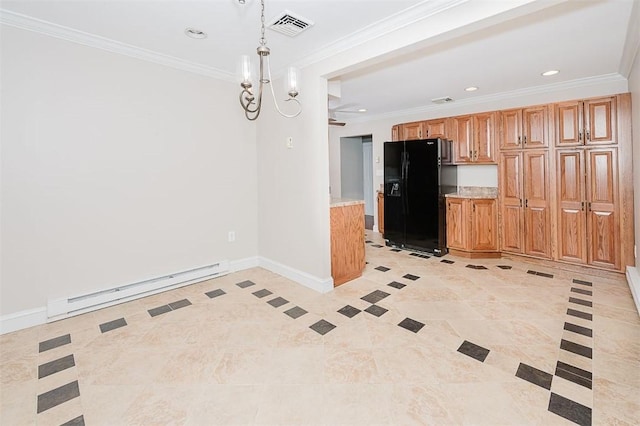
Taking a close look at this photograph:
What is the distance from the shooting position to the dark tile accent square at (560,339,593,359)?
2.02 meters

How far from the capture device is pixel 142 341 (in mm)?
2254

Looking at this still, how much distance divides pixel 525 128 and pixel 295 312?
3.87 meters

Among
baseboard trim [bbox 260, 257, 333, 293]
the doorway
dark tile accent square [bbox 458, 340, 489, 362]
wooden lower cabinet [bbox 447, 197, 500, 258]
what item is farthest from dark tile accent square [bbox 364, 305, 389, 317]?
the doorway

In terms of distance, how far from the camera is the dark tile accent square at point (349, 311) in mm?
2641

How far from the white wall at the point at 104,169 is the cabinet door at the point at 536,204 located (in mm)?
3904

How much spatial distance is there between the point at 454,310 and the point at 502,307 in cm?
47

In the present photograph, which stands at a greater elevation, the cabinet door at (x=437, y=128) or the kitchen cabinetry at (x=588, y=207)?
the cabinet door at (x=437, y=128)

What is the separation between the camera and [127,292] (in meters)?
2.95

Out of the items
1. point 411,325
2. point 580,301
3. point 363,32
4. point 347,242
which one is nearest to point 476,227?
point 580,301

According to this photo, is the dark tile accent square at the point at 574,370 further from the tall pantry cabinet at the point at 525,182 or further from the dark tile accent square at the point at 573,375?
the tall pantry cabinet at the point at 525,182

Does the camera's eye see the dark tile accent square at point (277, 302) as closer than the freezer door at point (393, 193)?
Yes

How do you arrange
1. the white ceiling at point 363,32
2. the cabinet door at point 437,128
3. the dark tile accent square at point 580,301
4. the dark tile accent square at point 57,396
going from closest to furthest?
1. the dark tile accent square at point 57,396
2. the white ceiling at point 363,32
3. the dark tile accent square at point 580,301
4. the cabinet door at point 437,128

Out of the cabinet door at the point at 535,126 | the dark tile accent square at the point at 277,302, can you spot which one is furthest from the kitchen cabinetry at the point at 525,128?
the dark tile accent square at the point at 277,302

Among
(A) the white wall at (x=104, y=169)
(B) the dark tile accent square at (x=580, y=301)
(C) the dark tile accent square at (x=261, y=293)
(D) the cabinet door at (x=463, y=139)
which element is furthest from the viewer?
(D) the cabinet door at (x=463, y=139)
